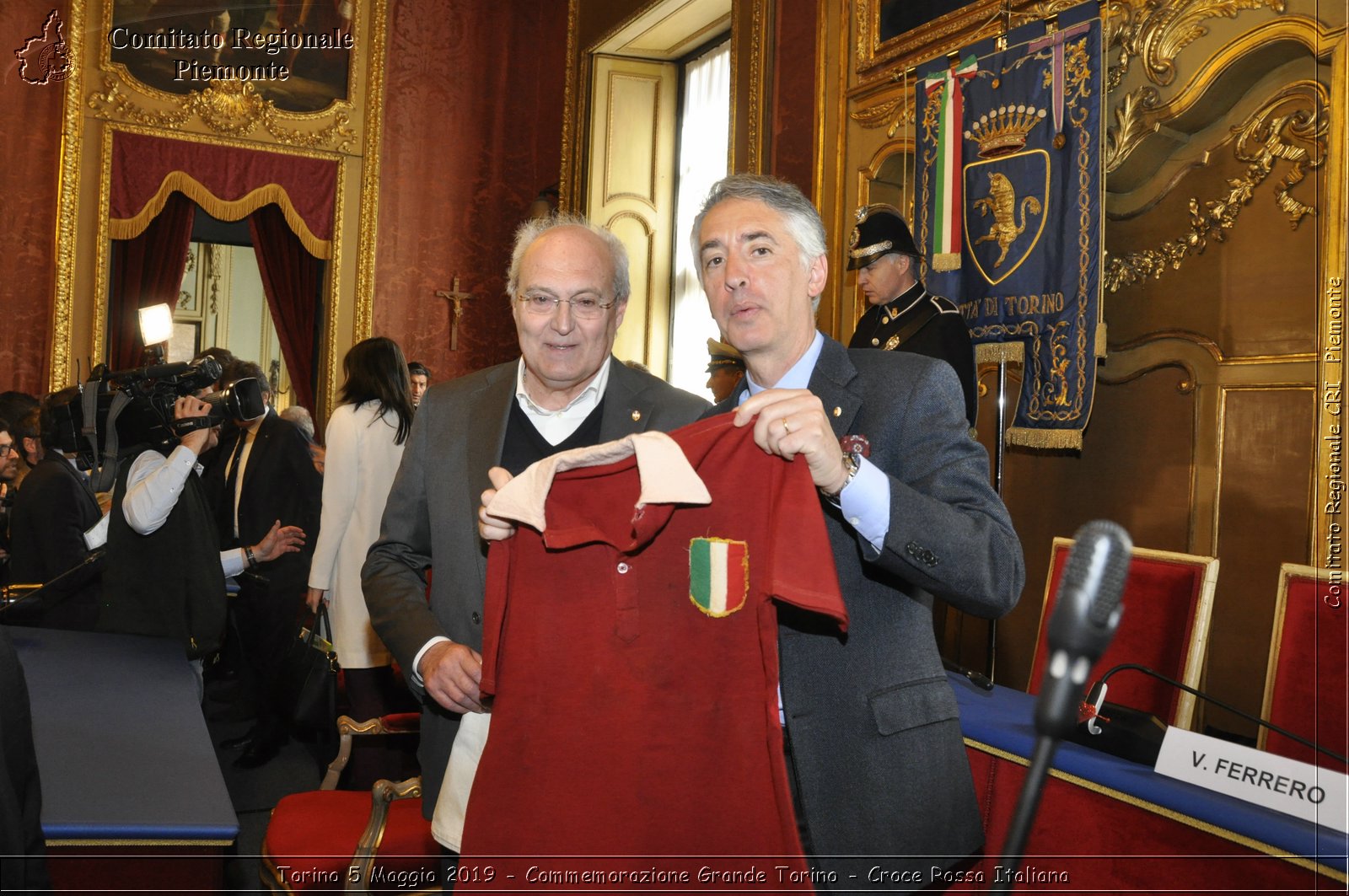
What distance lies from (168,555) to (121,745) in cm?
130

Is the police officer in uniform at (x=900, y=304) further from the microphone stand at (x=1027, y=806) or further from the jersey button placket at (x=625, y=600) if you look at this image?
the microphone stand at (x=1027, y=806)

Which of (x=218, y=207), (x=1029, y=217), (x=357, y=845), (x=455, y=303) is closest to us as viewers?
(x=357, y=845)

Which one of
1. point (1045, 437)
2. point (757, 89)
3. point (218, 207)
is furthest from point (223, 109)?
point (1045, 437)

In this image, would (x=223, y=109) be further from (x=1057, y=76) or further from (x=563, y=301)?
(x=563, y=301)

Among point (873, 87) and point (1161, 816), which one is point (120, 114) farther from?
point (1161, 816)

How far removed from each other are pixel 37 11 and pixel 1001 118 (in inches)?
315

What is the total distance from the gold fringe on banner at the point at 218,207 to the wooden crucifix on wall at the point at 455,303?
109 centimetres

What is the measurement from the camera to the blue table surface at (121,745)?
6.46ft

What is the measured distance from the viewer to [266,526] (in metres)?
4.75

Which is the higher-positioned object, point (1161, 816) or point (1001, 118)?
point (1001, 118)

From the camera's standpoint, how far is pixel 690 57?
9.06m

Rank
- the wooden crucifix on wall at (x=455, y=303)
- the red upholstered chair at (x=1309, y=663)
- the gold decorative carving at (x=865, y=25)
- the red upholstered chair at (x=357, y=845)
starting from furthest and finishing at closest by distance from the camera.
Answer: the wooden crucifix on wall at (x=455, y=303) → the gold decorative carving at (x=865, y=25) → the red upholstered chair at (x=357, y=845) → the red upholstered chair at (x=1309, y=663)

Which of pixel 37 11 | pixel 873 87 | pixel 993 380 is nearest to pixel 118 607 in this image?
pixel 993 380

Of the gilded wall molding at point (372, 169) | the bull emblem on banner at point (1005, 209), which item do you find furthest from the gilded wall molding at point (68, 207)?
the bull emblem on banner at point (1005, 209)
